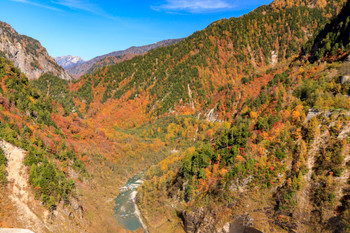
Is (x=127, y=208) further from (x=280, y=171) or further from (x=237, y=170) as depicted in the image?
(x=280, y=171)

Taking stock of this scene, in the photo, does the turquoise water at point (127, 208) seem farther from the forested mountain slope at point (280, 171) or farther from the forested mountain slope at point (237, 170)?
the forested mountain slope at point (280, 171)

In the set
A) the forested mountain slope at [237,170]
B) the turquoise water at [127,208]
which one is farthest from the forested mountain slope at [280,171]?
the turquoise water at [127,208]

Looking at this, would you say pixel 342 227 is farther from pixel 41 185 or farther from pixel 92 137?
pixel 92 137

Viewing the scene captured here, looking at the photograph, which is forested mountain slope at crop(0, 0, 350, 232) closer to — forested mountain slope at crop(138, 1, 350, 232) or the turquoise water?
forested mountain slope at crop(138, 1, 350, 232)

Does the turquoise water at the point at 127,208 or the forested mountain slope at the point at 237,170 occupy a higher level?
the forested mountain slope at the point at 237,170

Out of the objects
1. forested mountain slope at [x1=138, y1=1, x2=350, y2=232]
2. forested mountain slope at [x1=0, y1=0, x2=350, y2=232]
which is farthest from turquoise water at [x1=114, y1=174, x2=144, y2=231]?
forested mountain slope at [x1=138, y1=1, x2=350, y2=232]

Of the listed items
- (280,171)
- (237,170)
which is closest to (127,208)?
(237,170)

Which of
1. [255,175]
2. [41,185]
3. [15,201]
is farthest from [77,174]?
[255,175]

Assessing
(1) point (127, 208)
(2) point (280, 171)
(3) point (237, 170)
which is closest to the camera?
(2) point (280, 171)
